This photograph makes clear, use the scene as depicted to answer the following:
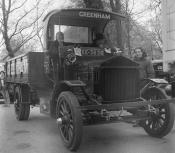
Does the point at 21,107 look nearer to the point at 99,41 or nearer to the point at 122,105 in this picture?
the point at 99,41

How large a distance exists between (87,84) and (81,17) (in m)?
1.82

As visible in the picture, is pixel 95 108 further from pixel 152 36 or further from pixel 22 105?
pixel 152 36

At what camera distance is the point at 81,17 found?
7262 millimetres

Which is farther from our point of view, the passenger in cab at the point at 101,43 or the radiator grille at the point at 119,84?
Result: the passenger in cab at the point at 101,43

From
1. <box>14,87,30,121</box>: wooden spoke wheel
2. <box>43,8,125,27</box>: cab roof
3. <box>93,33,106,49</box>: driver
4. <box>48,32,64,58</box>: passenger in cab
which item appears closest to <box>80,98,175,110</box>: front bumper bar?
<box>48,32,64,58</box>: passenger in cab

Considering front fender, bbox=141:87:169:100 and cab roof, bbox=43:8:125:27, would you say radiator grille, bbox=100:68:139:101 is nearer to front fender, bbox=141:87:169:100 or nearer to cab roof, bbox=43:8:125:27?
front fender, bbox=141:87:169:100

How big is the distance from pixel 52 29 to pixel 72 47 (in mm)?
623

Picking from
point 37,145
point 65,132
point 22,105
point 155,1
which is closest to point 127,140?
point 65,132

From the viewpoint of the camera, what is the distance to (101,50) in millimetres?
7129

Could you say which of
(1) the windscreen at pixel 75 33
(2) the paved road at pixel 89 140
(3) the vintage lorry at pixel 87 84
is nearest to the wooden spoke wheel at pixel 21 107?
(2) the paved road at pixel 89 140

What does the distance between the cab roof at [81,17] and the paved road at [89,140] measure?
2.46m

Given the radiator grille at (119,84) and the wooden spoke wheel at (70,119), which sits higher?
the radiator grille at (119,84)

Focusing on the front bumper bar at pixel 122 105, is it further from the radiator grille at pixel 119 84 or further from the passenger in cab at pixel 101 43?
the passenger in cab at pixel 101 43

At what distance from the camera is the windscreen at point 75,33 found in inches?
287
